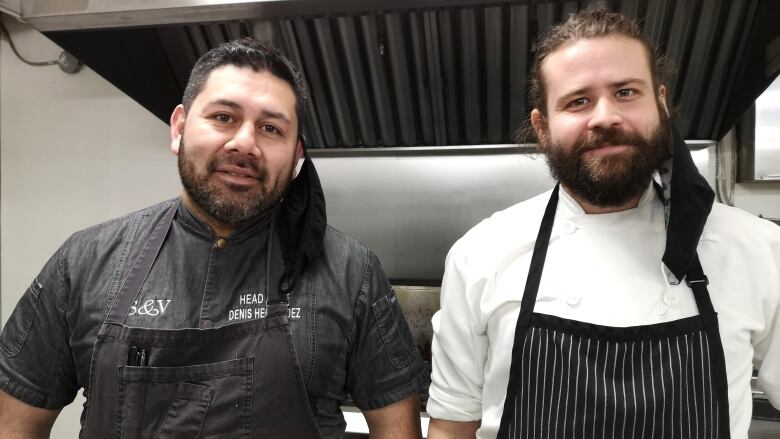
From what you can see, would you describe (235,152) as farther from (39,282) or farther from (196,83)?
(39,282)

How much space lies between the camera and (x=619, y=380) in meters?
0.88

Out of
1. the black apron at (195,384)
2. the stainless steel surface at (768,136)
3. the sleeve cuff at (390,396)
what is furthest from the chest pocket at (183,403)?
the stainless steel surface at (768,136)

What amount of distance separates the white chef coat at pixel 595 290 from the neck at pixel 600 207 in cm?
2

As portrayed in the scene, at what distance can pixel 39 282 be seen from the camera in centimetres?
105

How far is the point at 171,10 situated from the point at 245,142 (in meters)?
0.59

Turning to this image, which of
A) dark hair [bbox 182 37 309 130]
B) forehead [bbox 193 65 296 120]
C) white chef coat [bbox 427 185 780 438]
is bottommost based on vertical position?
white chef coat [bbox 427 185 780 438]

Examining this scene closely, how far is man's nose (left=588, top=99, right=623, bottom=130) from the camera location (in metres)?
0.87

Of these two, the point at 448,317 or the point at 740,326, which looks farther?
the point at 448,317

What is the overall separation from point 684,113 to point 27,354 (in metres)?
2.17

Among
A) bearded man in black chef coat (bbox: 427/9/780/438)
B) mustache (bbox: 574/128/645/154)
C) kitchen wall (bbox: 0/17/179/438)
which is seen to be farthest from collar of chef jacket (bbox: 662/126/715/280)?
kitchen wall (bbox: 0/17/179/438)

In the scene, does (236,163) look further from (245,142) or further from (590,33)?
(590,33)

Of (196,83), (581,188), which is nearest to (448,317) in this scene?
(581,188)

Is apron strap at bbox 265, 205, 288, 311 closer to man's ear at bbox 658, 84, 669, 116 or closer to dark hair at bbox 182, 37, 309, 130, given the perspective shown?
dark hair at bbox 182, 37, 309, 130

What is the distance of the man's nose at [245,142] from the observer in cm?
95
